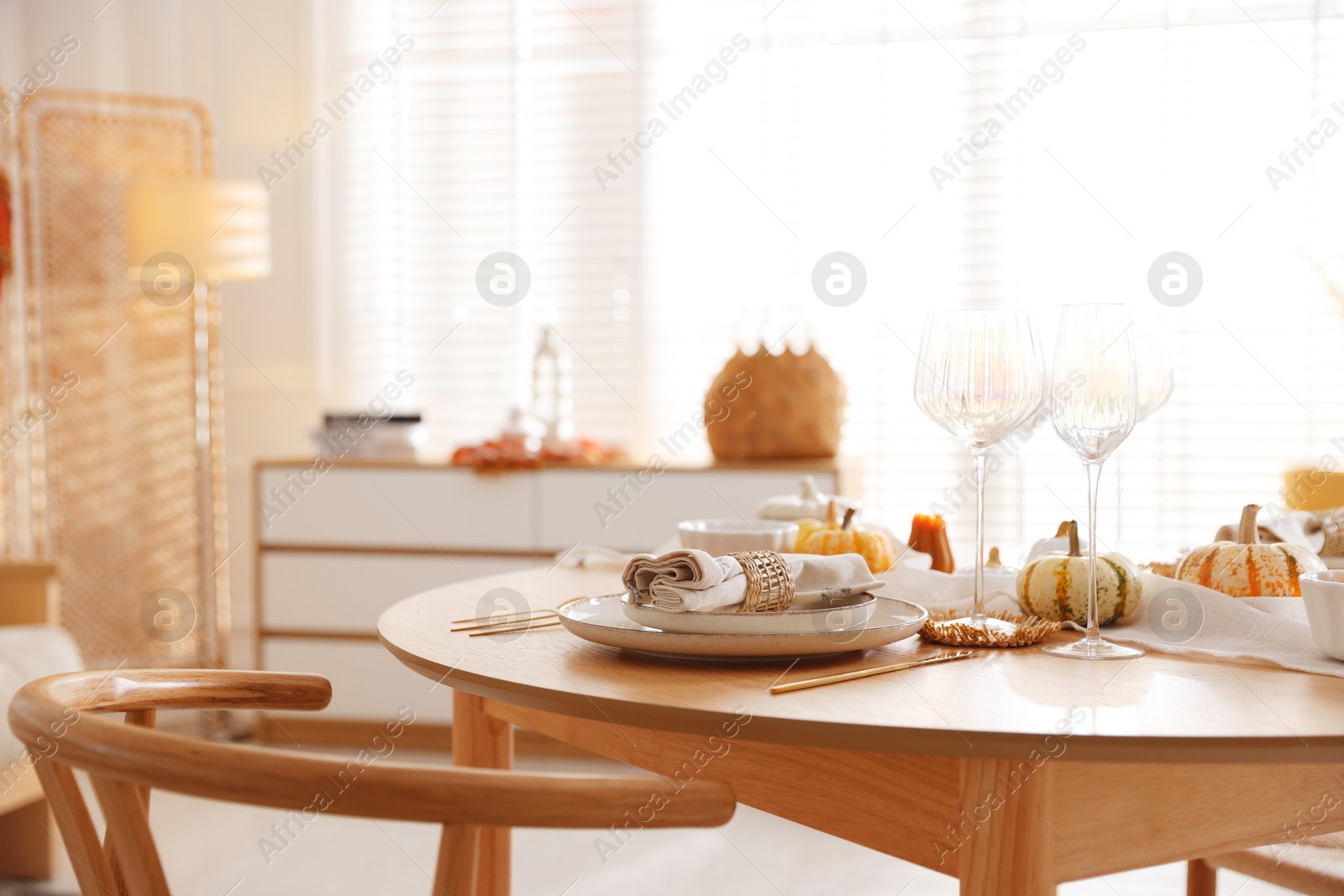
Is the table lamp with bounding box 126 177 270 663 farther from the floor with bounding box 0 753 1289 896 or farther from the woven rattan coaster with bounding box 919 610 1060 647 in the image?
the woven rattan coaster with bounding box 919 610 1060 647

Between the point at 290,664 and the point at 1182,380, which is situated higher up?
the point at 1182,380

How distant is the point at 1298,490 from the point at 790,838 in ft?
4.27

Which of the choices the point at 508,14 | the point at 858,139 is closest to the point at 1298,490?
the point at 858,139

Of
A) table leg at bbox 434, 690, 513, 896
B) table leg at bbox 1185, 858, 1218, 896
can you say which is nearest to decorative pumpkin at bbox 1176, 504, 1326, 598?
table leg at bbox 1185, 858, 1218, 896

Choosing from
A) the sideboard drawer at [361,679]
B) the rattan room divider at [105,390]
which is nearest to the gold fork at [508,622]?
the sideboard drawer at [361,679]

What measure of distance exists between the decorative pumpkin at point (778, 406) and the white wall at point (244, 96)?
165 centimetres

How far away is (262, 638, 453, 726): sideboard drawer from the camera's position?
10.7ft

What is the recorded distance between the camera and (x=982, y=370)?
1008 mm

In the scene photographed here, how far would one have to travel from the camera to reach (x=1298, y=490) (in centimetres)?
224

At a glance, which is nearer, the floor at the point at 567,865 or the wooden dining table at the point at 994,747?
the wooden dining table at the point at 994,747

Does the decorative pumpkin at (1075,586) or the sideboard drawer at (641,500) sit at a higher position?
the decorative pumpkin at (1075,586)

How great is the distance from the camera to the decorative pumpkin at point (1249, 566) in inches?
41.3

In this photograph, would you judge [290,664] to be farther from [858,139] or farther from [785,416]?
[858,139]

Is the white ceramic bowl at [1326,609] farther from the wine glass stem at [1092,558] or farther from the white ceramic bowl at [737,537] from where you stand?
the white ceramic bowl at [737,537]
